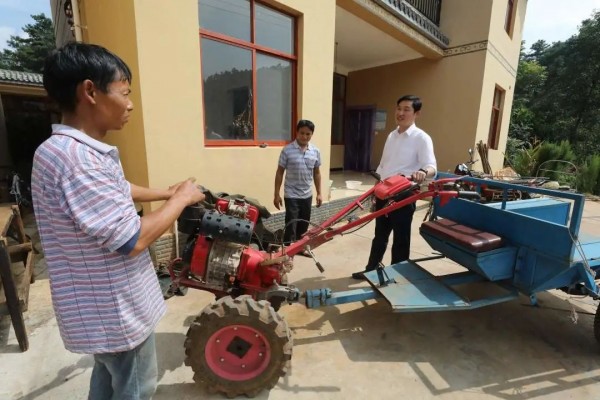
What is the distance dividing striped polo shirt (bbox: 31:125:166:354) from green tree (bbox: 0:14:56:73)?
3818cm

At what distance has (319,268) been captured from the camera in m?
2.22

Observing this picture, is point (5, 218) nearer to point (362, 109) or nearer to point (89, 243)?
point (89, 243)

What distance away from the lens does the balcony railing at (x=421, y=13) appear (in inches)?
259

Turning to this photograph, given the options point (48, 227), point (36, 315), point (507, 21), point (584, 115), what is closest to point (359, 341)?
point (48, 227)

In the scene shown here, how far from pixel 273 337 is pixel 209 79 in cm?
326

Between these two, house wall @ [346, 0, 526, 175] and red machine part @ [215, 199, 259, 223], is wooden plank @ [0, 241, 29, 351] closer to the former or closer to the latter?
red machine part @ [215, 199, 259, 223]

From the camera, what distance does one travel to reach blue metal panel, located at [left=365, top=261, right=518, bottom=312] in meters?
2.27

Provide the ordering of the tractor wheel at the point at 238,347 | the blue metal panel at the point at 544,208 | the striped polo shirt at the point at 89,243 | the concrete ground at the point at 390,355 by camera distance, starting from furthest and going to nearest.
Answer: the blue metal panel at the point at 544,208 < the concrete ground at the point at 390,355 < the tractor wheel at the point at 238,347 < the striped polo shirt at the point at 89,243

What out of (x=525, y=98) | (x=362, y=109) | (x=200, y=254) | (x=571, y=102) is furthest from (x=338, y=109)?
(x=525, y=98)

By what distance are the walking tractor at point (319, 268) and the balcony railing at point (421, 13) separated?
17.5 ft

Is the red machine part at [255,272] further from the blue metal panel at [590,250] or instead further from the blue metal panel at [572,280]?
the blue metal panel at [590,250]

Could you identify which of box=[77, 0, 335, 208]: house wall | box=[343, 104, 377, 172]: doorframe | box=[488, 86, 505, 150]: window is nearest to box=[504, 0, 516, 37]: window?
box=[488, 86, 505, 150]: window

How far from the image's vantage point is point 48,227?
102 centimetres

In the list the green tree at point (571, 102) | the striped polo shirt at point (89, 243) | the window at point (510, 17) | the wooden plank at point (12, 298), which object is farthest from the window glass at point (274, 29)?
the green tree at point (571, 102)
